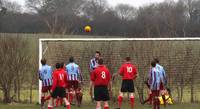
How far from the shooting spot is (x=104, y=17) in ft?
161

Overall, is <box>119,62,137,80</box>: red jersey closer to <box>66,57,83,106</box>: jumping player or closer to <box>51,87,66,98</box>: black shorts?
<box>66,57,83,106</box>: jumping player

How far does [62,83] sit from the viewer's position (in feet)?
52.6

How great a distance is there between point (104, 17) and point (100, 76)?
112ft

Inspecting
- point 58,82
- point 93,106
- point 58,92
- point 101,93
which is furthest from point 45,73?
point 101,93

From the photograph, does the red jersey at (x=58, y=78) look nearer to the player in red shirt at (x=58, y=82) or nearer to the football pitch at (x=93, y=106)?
the player in red shirt at (x=58, y=82)

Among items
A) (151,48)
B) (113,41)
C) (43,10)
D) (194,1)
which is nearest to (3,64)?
(113,41)

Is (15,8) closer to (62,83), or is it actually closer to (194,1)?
(194,1)

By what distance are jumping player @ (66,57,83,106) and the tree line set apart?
23341mm

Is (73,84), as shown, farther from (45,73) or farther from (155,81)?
(155,81)

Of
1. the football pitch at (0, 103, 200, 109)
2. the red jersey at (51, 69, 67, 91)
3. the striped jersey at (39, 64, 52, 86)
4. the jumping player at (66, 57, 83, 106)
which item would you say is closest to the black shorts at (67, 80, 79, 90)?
the jumping player at (66, 57, 83, 106)

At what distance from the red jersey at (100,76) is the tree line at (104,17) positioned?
28.6 m

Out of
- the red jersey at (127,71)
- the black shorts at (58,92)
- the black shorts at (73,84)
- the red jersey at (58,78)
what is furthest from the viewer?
the black shorts at (73,84)

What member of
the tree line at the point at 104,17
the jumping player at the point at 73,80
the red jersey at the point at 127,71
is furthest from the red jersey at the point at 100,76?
the tree line at the point at 104,17

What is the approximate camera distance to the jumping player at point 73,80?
20.4 metres
